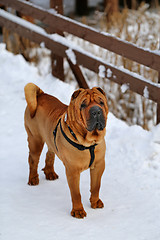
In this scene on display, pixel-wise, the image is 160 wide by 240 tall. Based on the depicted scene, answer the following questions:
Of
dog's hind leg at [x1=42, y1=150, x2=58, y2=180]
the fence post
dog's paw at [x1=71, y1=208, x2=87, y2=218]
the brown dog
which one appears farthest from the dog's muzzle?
the fence post

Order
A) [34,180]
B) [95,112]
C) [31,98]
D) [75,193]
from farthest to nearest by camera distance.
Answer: [34,180], [31,98], [75,193], [95,112]

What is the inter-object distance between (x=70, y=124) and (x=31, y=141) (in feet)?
2.50

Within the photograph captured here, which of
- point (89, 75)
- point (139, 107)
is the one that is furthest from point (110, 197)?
A: point (89, 75)

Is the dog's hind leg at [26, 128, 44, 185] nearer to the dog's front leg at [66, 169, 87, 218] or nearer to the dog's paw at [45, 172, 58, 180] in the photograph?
the dog's paw at [45, 172, 58, 180]

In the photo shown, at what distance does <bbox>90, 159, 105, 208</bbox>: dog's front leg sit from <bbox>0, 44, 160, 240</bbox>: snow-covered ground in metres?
0.07

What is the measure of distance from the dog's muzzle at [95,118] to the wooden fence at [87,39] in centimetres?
177

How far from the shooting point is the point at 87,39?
4.85 meters

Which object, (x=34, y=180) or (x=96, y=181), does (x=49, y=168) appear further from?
(x=96, y=181)

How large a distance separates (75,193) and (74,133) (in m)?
0.51

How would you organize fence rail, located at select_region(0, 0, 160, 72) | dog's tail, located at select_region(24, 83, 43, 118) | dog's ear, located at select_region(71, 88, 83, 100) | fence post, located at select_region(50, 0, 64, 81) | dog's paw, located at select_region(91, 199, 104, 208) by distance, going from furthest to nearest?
fence post, located at select_region(50, 0, 64, 81) → fence rail, located at select_region(0, 0, 160, 72) → dog's tail, located at select_region(24, 83, 43, 118) → dog's paw, located at select_region(91, 199, 104, 208) → dog's ear, located at select_region(71, 88, 83, 100)

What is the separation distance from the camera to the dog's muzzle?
8.66ft

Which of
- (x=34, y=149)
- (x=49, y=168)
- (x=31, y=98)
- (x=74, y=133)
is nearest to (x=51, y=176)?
(x=49, y=168)

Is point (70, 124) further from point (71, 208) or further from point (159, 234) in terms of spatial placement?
point (159, 234)

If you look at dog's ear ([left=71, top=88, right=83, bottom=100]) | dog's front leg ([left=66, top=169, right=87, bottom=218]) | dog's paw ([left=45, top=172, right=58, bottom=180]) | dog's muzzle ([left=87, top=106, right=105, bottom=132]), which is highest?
dog's ear ([left=71, top=88, right=83, bottom=100])
